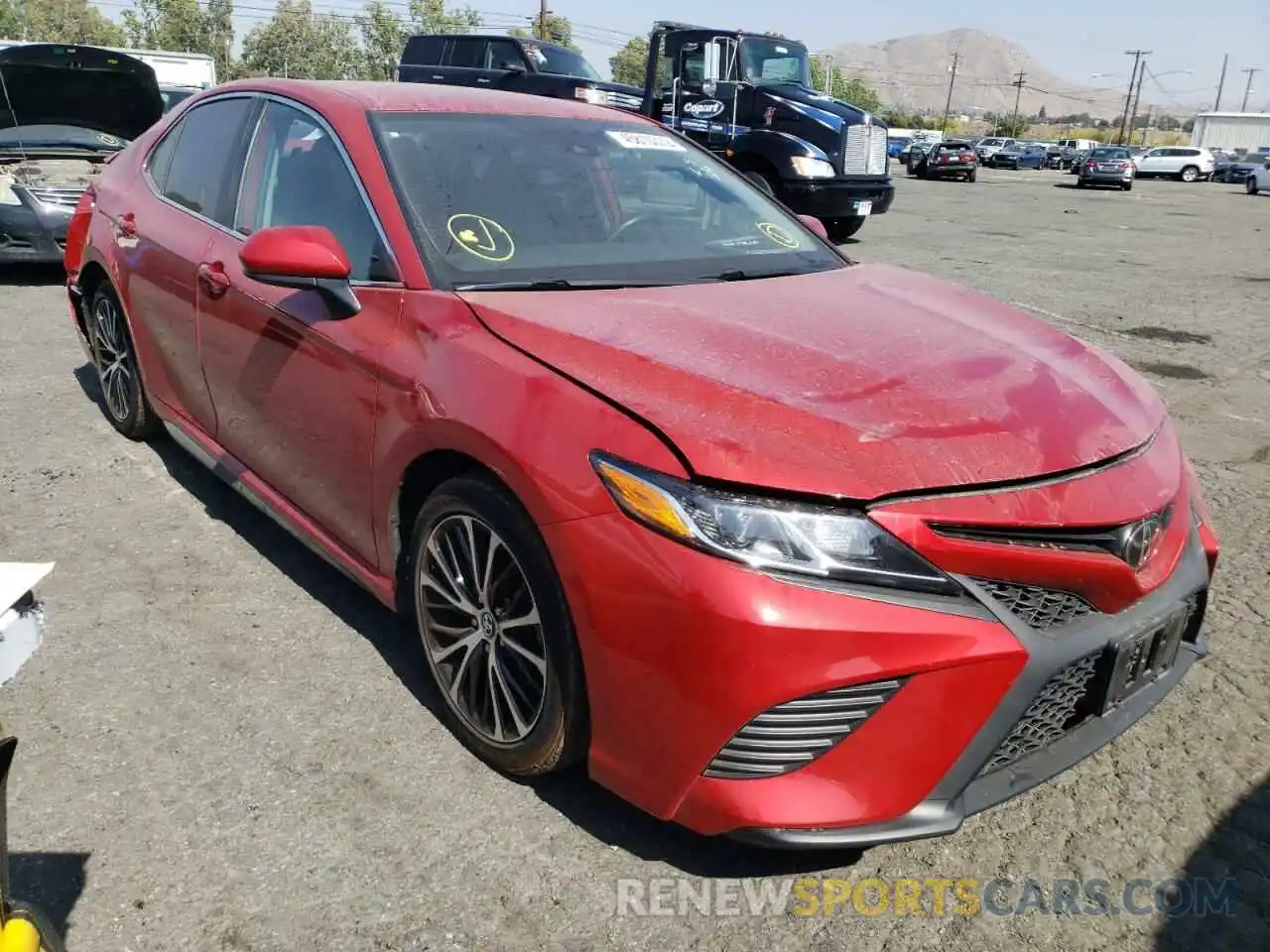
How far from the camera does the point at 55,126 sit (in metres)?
8.70

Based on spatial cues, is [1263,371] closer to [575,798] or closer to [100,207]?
[575,798]

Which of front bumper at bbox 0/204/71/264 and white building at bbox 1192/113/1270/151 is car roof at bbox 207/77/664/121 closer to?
front bumper at bbox 0/204/71/264

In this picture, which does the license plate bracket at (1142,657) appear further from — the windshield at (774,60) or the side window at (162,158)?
the windshield at (774,60)

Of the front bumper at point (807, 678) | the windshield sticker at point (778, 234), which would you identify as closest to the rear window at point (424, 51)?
the windshield sticker at point (778, 234)

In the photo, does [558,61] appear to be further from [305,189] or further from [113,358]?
[305,189]

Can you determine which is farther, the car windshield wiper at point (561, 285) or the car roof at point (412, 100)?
the car roof at point (412, 100)

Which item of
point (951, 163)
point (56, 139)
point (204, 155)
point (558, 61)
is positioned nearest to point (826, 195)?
point (558, 61)

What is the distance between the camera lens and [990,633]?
1.88 m

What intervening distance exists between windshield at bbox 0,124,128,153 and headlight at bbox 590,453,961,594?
8627 millimetres

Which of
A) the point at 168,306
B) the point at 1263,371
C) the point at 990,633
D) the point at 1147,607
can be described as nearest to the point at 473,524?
the point at 990,633

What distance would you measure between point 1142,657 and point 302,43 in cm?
9210

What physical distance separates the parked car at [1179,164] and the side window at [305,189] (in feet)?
151

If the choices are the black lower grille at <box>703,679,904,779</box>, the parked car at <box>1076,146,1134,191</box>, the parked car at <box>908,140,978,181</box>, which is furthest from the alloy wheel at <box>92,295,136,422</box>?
the parked car at <box>1076,146,1134,191</box>

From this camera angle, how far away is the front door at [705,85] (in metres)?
12.5
